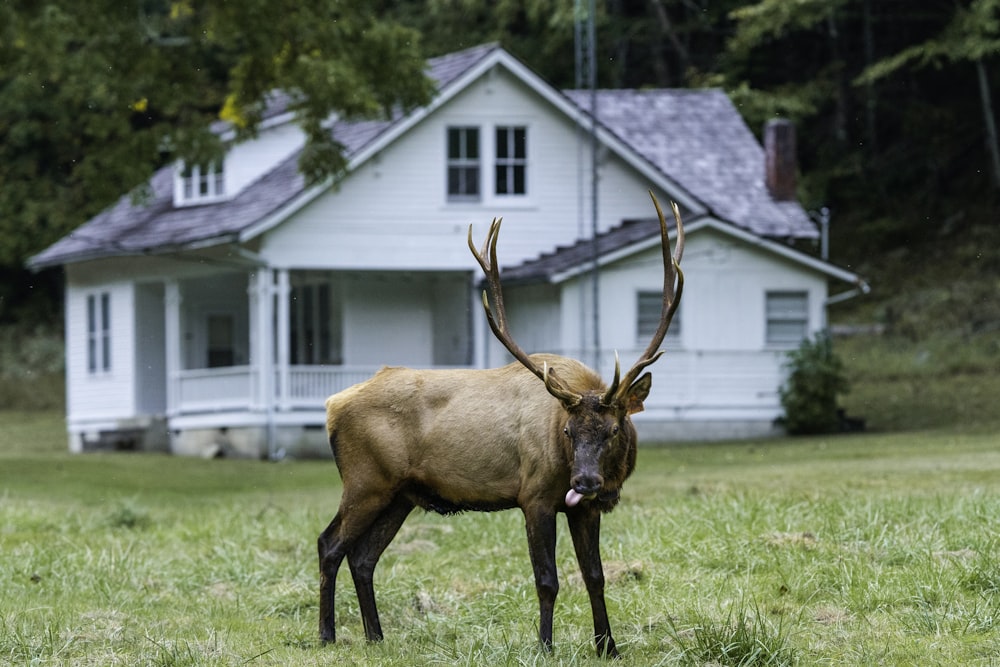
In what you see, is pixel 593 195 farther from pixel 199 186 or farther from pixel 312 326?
pixel 199 186

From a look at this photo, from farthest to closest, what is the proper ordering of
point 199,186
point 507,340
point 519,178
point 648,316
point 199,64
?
point 199,186, point 519,178, point 648,316, point 199,64, point 507,340

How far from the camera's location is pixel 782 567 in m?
9.51

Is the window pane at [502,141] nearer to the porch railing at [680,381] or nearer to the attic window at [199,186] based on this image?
the porch railing at [680,381]

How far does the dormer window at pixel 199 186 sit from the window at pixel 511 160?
5180 mm

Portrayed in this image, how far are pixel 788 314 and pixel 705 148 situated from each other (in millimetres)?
4114

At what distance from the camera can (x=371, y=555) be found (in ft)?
27.7

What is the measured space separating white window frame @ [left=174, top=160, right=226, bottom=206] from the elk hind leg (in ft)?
70.1

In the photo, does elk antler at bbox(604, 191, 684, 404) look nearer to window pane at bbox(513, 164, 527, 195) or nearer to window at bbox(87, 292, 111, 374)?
window pane at bbox(513, 164, 527, 195)

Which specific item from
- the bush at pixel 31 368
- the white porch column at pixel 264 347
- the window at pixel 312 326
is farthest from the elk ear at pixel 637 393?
the bush at pixel 31 368

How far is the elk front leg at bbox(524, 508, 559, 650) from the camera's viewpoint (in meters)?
7.73

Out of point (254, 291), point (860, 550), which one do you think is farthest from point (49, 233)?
point (860, 550)

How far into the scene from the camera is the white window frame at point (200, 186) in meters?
29.4

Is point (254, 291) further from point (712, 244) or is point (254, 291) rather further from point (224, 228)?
point (712, 244)

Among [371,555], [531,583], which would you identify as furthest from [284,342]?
[371,555]
